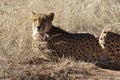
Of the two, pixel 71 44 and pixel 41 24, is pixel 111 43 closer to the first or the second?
pixel 71 44

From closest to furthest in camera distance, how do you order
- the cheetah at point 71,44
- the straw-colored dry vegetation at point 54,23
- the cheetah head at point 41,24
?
1. the straw-colored dry vegetation at point 54,23
2. the cheetah head at point 41,24
3. the cheetah at point 71,44

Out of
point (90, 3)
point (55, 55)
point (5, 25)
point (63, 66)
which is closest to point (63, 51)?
point (55, 55)

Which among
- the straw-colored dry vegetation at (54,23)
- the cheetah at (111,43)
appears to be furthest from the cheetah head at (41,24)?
the cheetah at (111,43)

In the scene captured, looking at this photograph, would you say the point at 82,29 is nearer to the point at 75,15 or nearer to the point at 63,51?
the point at 75,15

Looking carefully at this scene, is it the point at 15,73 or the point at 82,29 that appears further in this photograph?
the point at 82,29

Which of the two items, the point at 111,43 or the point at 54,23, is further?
the point at 54,23

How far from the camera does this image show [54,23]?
6.71 metres

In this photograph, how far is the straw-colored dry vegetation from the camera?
4953 millimetres

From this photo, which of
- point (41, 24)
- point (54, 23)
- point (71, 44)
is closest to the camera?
point (41, 24)

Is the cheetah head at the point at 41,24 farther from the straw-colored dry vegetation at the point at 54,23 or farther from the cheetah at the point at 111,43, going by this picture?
the cheetah at the point at 111,43

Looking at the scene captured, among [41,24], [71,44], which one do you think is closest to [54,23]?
[71,44]

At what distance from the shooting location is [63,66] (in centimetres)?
519

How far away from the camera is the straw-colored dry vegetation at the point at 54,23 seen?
16.3 ft

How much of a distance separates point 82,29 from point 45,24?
131cm
